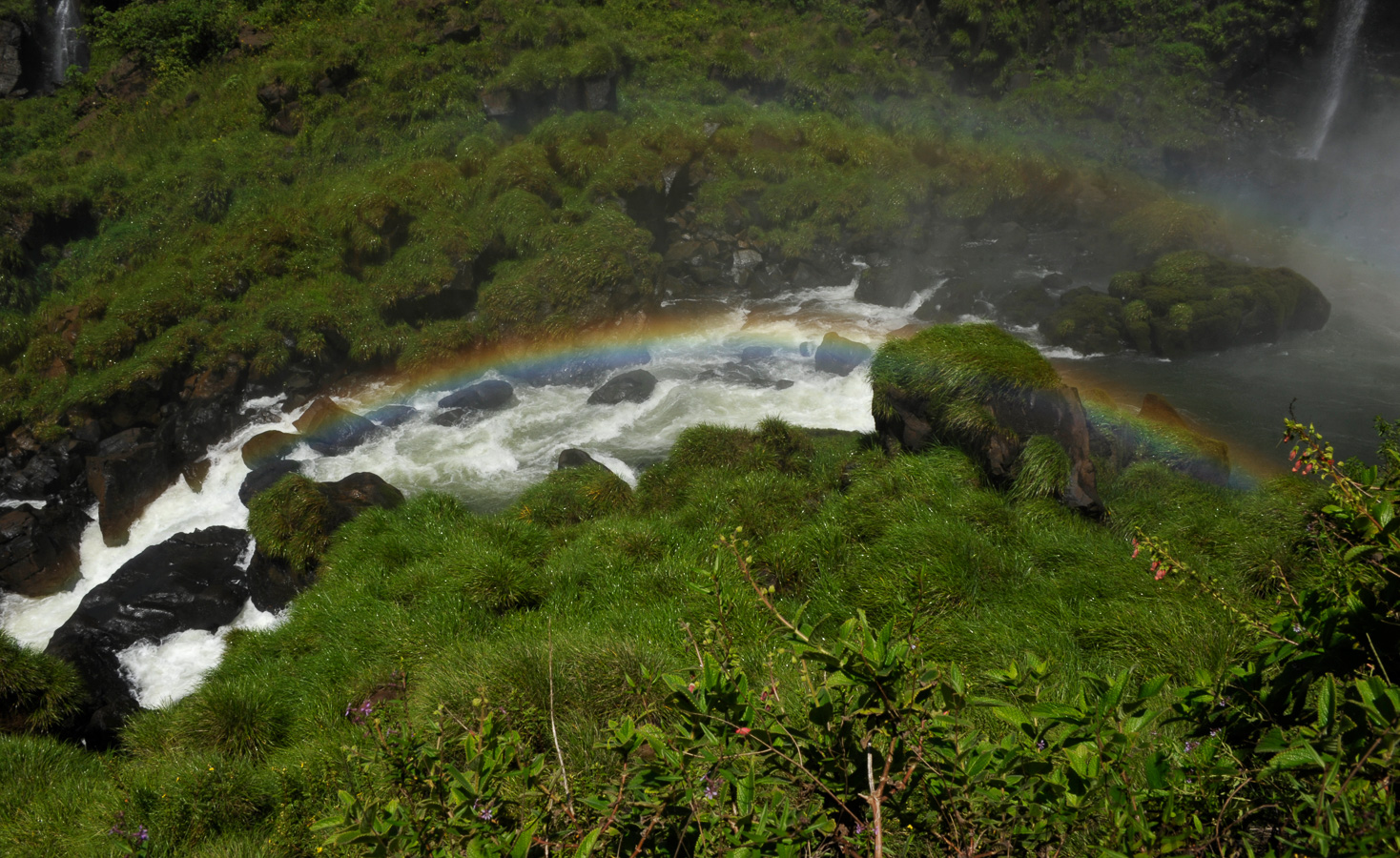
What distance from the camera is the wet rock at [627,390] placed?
51.1ft

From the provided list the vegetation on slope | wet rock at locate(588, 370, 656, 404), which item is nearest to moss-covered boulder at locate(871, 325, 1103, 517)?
wet rock at locate(588, 370, 656, 404)

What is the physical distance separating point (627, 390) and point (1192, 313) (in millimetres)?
12898

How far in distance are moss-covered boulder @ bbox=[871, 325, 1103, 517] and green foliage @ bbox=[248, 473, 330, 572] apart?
753 centimetres

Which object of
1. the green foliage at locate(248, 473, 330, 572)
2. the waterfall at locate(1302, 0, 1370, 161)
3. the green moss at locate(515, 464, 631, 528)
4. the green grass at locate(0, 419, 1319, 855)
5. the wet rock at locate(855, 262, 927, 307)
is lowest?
the wet rock at locate(855, 262, 927, 307)

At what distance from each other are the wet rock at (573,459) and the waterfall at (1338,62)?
3172 cm

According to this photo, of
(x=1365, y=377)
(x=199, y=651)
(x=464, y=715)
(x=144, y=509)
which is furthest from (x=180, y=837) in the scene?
(x=1365, y=377)

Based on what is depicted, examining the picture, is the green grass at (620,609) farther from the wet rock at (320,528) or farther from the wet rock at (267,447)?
the wet rock at (267,447)

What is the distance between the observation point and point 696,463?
1030 centimetres

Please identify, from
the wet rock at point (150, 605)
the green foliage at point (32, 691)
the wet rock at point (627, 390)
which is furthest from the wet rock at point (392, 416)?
the green foliage at point (32, 691)

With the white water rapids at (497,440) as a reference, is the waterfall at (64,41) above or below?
above

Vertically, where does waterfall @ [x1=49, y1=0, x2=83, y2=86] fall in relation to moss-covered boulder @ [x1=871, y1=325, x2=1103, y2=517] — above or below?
above

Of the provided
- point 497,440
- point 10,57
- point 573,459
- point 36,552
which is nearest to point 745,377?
point 573,459

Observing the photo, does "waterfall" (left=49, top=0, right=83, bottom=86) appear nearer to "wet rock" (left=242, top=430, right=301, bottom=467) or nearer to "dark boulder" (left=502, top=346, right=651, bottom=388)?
"wet rock" (left=242, top=430, right=301, bottom=467)

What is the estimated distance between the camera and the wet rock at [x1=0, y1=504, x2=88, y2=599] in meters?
12.2
